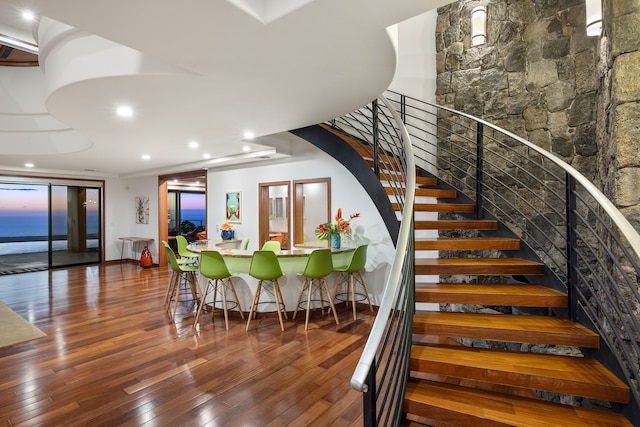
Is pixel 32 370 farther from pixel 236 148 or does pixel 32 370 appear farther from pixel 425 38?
pixel 425 38

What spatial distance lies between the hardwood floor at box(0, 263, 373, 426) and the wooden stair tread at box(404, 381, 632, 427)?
68 cm

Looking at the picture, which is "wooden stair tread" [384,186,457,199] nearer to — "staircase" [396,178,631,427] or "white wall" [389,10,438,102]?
"staircase" [396,178,631,427]

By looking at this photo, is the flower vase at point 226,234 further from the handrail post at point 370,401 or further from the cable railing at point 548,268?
the handrail post at point 370,401

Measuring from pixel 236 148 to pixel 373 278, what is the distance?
3.22 meters

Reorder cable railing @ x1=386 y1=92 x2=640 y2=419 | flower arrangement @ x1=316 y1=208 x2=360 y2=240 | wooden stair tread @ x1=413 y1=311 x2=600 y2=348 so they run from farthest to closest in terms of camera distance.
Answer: flower arrangement @ x1=316 y1=208 x2=360 y2=240 < wooden stair tread @ x1=413 y1=311 x2=600 y2=348 < cable railing @ x1=386 y1=92 x2=640 y2=419

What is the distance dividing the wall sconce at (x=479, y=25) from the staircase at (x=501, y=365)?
9.37 ft

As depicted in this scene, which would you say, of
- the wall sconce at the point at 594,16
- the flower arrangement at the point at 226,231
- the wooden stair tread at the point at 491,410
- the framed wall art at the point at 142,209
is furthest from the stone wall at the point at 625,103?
the framed wall art at the point at 142,209

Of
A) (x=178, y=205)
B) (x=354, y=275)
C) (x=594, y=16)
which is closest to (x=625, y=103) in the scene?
(x=594, y=16)

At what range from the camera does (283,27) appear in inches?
74.6

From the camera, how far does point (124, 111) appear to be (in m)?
3.55

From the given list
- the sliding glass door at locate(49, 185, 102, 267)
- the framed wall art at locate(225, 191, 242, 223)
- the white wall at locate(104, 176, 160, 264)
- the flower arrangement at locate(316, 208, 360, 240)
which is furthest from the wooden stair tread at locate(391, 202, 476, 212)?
the sliding glass door at locate(49, 185, 102, 267)

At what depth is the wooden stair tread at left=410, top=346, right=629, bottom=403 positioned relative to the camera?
177cm

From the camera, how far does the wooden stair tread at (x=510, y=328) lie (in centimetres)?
204

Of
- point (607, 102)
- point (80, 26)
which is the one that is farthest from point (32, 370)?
point (607, 102)
